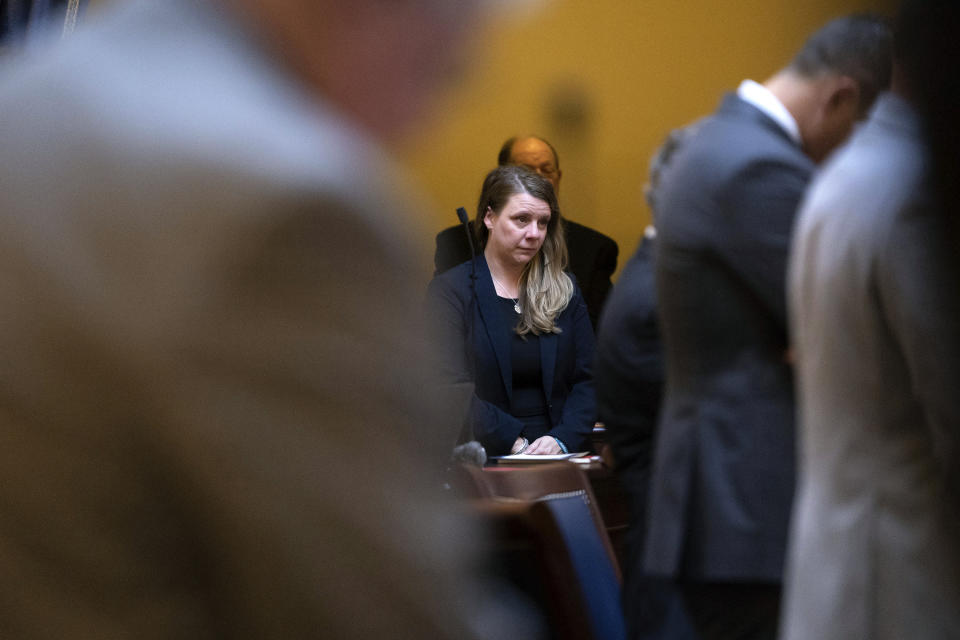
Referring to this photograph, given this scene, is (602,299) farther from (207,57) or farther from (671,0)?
(207,57)

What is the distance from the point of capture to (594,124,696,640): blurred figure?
2.12 metres

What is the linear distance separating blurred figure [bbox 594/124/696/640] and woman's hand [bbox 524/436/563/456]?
1424 mm

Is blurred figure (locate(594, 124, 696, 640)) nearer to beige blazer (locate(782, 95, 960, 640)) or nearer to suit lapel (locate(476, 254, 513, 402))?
beige blazer (locate(782, 95, 960, 640))

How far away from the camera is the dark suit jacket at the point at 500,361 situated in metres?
3.68

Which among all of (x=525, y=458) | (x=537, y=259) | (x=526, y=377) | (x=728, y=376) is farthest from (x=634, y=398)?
(x=537, y=259)

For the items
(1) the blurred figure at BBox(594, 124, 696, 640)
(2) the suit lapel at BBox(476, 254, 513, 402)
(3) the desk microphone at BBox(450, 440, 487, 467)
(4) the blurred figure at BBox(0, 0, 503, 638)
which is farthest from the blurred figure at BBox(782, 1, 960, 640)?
(2) the suit lapel at BBox(476, 254, 513, 402)

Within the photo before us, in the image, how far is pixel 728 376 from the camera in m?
1.72

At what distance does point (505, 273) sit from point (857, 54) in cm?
222

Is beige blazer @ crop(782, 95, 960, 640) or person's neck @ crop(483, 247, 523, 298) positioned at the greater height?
person's neck @ crop(483, 247, 523, 298)

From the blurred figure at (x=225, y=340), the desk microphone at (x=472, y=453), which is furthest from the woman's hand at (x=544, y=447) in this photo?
the blurred figure at (x=225, y=340)

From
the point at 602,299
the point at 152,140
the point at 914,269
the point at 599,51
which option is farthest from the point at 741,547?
the point at 599,51

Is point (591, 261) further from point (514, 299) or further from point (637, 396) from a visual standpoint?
point (637, 396)

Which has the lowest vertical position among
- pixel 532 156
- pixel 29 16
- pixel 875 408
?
pixel 875 408

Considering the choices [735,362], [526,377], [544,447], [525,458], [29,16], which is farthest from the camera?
[526,377]
